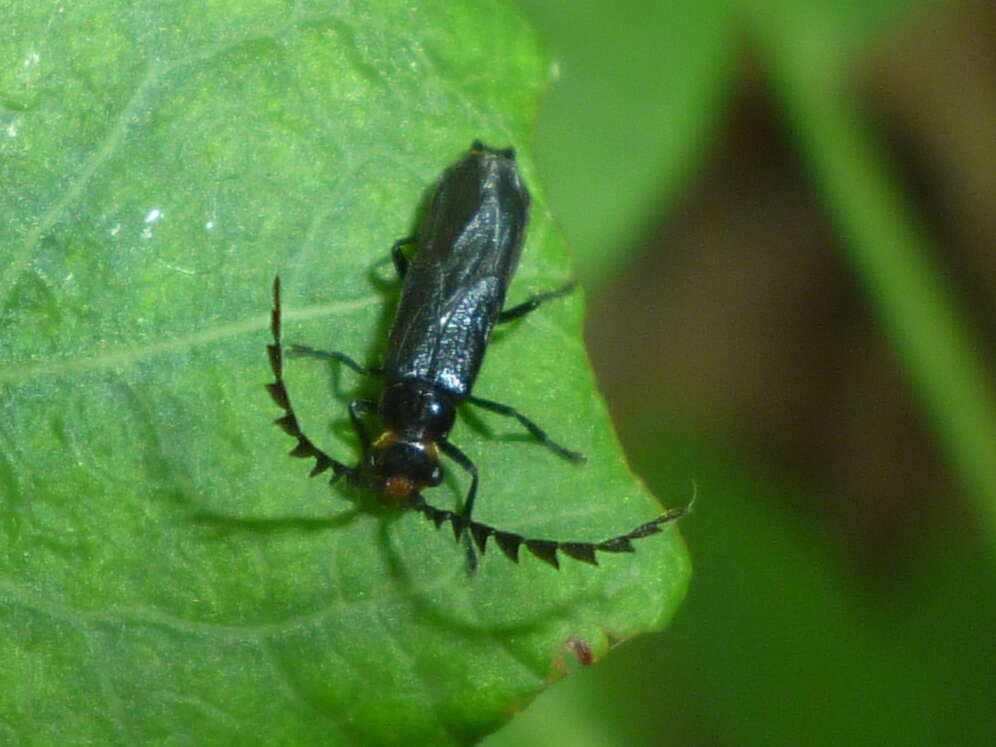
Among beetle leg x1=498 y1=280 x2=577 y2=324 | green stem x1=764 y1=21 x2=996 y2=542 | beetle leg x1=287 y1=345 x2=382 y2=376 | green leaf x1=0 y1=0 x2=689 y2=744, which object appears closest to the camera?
green leaf x1=0 y1=0 x2=689 y2=744

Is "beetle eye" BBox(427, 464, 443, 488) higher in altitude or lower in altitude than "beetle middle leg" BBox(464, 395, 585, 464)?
lower

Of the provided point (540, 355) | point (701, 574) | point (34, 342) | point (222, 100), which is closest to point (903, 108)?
point (701, 574)

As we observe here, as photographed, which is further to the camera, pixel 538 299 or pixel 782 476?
pixel 782 476

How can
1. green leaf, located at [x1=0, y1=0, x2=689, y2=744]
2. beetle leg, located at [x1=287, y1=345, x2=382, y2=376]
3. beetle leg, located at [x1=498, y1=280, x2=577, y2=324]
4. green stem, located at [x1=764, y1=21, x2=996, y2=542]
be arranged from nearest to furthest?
green leaf, located at [x1=0, y1=0, x2=689, y2=744], beetle leg, located at [x1=287, y1=345, x2=382, y2=376], beetle leg, located at [x1=498, y1=280, x2=577, y2=324], green stem, located at [x1=764, y1=21, x2=996, y2=542]

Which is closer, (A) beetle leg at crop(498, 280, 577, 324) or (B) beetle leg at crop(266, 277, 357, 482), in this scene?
(B) beetle leg at crop(266, 277, 357, 482)

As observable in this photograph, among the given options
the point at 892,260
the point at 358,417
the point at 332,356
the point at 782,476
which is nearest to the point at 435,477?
the point at 358,417

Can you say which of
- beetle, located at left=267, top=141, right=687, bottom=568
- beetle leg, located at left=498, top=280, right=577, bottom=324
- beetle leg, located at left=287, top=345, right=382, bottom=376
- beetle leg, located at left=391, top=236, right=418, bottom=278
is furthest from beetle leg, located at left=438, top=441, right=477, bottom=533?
beetle leg, located at left=391, top=236, right=418, bottom=278

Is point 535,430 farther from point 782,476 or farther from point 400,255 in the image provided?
point 782,476

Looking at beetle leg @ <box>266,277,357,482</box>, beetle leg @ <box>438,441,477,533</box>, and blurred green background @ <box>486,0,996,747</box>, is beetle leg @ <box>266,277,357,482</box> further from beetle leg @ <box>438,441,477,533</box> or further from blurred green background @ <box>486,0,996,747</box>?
blurred green background @ <box>486,0,996,747</box>

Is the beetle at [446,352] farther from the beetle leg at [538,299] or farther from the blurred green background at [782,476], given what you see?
the blurred green background at [782,476]
